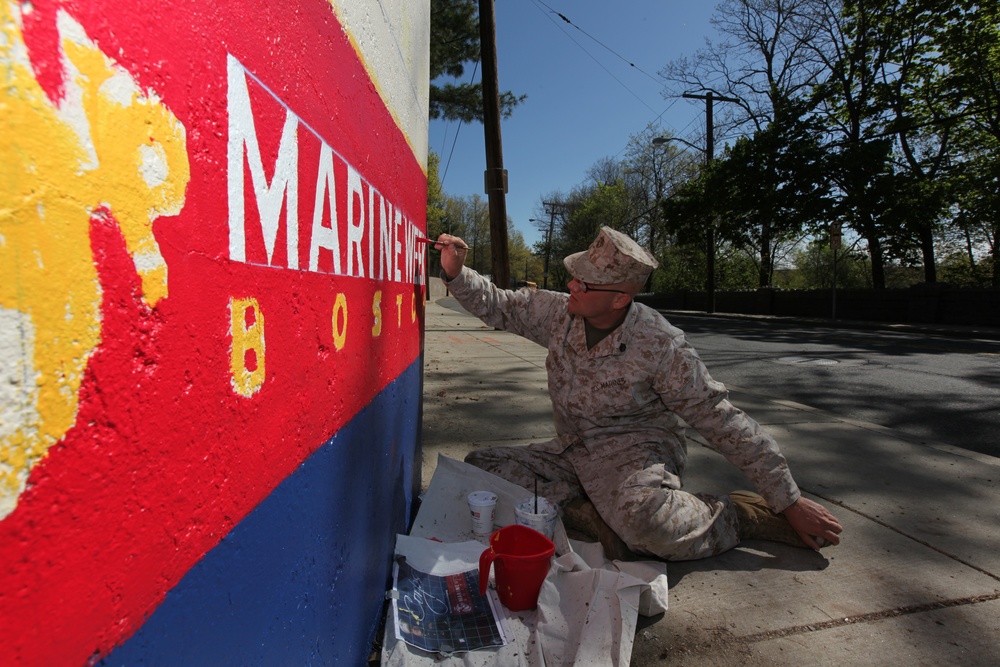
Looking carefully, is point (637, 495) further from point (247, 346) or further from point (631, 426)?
point (247, 346)

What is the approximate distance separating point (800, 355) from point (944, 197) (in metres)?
11.8

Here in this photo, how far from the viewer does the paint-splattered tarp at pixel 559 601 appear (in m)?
1.65

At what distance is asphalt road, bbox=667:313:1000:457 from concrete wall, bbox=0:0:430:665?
449 cm

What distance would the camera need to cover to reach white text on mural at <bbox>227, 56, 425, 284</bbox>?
2.64ft

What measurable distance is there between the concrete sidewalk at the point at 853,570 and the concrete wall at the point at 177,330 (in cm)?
123

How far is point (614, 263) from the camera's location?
8.15 ft

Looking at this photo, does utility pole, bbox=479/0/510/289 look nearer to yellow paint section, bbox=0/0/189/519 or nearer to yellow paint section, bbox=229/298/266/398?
yellow paint section, bbox=229/298/266/398

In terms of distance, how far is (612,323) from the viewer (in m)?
2.63

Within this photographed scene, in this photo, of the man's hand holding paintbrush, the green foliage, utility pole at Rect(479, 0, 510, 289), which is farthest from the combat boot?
the green foliage

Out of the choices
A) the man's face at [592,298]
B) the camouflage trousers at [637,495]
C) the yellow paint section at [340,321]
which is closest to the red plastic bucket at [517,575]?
the camouflage trousers at [637,495]

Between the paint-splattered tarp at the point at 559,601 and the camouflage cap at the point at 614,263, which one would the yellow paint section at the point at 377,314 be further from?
the camouflage cap at the point at 614,263

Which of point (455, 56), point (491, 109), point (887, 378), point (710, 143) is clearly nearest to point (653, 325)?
point (887, 378)

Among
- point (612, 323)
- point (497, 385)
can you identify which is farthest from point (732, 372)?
point (612, 323)

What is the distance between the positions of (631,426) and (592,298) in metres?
0.62
